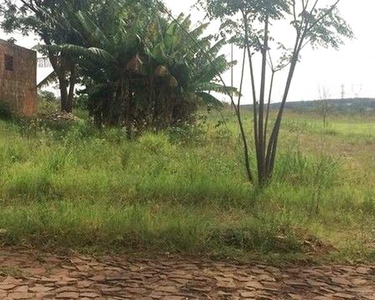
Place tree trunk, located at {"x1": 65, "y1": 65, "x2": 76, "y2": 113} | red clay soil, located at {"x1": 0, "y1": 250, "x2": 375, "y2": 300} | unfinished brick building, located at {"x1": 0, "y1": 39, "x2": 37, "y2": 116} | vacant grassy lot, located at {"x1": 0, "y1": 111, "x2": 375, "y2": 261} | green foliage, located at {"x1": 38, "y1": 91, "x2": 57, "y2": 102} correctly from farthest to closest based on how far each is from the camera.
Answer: green foliage, located at {"x1": 38, "y1": 91, "x2": 57, "y2": 102} → tree trunk, located at {"x1": 65, "y1": 65, "x2": 76, "y2": 113} → unfinished brick building, located at {"x1": 0, "y1": 39, "x2": 37, "y2": 116} → vacant grassy lot, located at {"x1": 0, "y1": 111, "x2": 375, "y2": 261} → red clay soil, located at {"x1": 0, "y1": 250, "x2": 375, "y2": 300}

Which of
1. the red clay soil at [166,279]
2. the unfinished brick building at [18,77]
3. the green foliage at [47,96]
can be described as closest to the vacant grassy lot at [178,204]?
the red clay soil at [166,279]


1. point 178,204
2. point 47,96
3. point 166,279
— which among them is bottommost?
point 166,279

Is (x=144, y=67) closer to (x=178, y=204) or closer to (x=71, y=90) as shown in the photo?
(x=71, y=90)

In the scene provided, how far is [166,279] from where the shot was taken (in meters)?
3.43

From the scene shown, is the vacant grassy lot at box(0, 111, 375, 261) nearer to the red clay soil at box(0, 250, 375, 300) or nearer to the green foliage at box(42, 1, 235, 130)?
the red clay soil at box(0, 250, 375, 300)

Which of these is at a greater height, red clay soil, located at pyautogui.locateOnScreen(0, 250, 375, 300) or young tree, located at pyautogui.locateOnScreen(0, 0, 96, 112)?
young tree, located at pyautogui.locateOnScreen(0, 0, 96, 112)

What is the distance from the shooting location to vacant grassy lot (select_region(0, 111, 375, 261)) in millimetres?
4215

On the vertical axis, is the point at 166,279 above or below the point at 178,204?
below

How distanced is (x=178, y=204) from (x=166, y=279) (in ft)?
6.69

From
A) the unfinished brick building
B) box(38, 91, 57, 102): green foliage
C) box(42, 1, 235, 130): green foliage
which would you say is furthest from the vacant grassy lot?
box(38, 91, 57, 102): green foliage

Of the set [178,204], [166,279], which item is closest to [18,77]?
[178,204]

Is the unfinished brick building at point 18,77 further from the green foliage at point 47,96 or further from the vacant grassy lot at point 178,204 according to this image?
the green foliage at point 47,96

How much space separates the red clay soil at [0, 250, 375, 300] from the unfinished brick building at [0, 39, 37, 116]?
11.7m

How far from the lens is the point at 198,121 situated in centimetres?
1573
